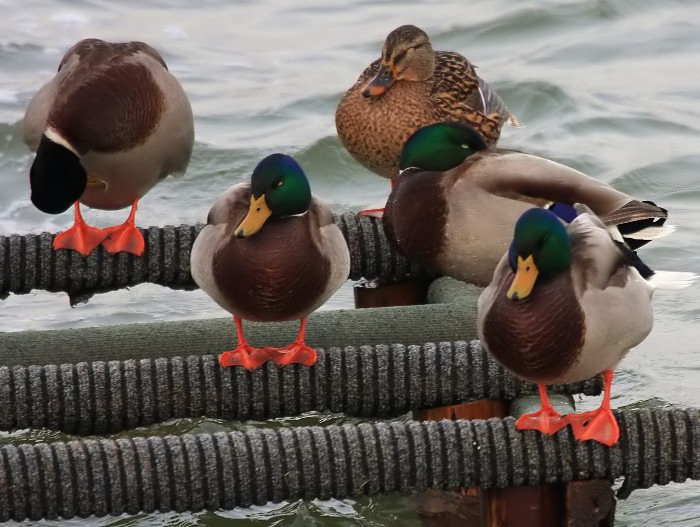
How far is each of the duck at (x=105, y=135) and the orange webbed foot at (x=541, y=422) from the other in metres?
1.65

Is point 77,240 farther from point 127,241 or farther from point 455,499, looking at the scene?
point 455,499

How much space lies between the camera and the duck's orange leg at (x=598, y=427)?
3.42 metres

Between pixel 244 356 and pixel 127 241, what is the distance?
0.96 meters

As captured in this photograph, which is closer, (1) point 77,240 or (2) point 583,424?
(2) point 583,424

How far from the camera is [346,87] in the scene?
29.1 feet

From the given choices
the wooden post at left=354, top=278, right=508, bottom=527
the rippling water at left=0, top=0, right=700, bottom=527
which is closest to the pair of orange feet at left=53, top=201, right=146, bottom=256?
the wooden post at left=354, top=278, right=508, bottom=527

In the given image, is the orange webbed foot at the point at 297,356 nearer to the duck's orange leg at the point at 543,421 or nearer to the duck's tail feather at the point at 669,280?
the duck's orange leg at the point at 543,421

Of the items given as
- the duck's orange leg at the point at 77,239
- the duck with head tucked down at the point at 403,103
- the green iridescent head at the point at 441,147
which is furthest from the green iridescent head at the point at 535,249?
the duck with head tucked down at the point at 403,103

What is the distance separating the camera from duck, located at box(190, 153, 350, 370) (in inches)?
151

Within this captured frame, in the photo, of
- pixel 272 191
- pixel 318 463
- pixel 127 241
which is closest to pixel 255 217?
pixel 272 191

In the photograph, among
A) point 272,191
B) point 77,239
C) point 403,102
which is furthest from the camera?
point 403,102

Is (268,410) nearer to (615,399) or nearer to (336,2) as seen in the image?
(615,399)

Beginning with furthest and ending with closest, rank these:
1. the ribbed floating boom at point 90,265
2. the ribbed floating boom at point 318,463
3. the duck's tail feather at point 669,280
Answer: the ribbed floating boom at point 90,265 < the duck's tail feather at point 669,280 < the ribbed floating boom at point 318,463

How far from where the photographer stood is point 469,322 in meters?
4.20
